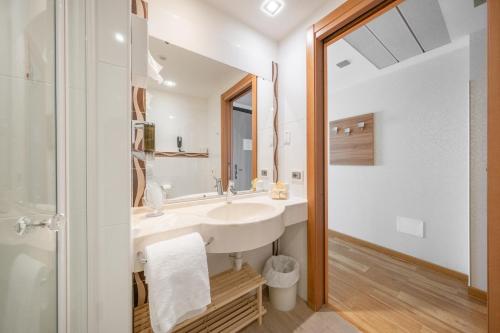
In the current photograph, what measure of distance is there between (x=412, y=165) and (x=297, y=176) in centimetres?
140

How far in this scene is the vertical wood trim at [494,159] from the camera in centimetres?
70

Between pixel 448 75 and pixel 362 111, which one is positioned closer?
pixel 448 75

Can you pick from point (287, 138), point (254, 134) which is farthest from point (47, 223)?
point (287, 138)

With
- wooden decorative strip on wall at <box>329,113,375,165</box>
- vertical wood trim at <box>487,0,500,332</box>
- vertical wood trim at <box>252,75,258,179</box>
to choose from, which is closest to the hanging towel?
vertical wood trim at <box>252,75,258,179</box>

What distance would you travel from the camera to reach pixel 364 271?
1858 mm

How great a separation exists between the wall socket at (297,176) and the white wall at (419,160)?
4.48 feet

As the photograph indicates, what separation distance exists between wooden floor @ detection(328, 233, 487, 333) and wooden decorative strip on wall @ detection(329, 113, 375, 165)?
116 centimetres

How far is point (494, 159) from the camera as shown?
71cm

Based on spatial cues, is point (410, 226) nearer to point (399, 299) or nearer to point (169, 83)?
point (399, 299)

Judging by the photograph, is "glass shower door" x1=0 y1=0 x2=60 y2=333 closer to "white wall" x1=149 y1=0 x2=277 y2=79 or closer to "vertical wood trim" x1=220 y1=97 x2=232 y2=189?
"white wall" x1=149 y1=0 x2=277 y2=79

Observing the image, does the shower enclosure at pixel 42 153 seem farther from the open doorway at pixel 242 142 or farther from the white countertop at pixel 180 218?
the open doorway at pixel 242 142

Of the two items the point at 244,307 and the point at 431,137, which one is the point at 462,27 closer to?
the point at 431,137

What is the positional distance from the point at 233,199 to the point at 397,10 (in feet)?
5.64

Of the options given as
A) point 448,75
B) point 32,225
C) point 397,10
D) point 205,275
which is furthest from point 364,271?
point 32,225
